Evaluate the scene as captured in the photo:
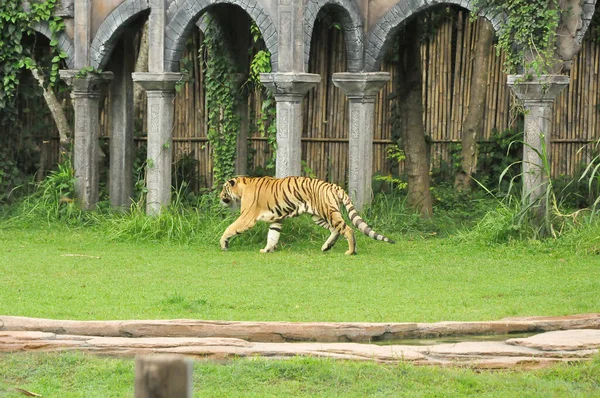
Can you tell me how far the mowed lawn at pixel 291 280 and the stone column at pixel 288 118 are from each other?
3.27 feet

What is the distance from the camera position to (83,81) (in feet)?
52.2

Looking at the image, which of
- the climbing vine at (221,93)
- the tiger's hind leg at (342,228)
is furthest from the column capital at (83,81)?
the tiger's hind leg at (342,228)

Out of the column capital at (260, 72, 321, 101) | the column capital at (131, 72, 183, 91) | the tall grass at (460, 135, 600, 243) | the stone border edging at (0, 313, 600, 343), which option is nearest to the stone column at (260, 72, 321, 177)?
the column capital at (260, 72, 321, 101)

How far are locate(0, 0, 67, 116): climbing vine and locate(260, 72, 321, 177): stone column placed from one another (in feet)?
11.6

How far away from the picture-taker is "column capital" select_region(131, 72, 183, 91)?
1504 cm

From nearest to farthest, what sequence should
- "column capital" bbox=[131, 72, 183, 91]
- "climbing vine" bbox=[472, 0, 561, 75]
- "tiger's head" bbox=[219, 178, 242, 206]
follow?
"climbing vine" bbox=[472, 0, 561, 75], "tiger's head" bbox=[219, 178, 242, 206], "column capital" bbox=[131, 72, 183, 91]

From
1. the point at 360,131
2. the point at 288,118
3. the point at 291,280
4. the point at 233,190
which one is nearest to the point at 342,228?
the point at 233,190

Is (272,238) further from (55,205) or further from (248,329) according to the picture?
(248,329)

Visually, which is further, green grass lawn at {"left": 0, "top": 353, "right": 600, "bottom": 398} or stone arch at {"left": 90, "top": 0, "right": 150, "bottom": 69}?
stone arch at {"left": 90, "top": 0, "right": 150, "bottom": 69}

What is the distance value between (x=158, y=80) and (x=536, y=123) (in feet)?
16.1

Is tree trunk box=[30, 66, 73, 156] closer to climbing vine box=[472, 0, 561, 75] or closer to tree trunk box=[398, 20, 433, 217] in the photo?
tree trunk box=[398, 20, 433, 217]

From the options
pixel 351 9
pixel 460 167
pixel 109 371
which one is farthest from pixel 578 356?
pixel 460 167

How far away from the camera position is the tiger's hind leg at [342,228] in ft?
42.8

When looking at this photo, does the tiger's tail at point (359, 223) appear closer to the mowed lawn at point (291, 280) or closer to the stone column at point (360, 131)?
the mowed lawn at point (291, 280)
